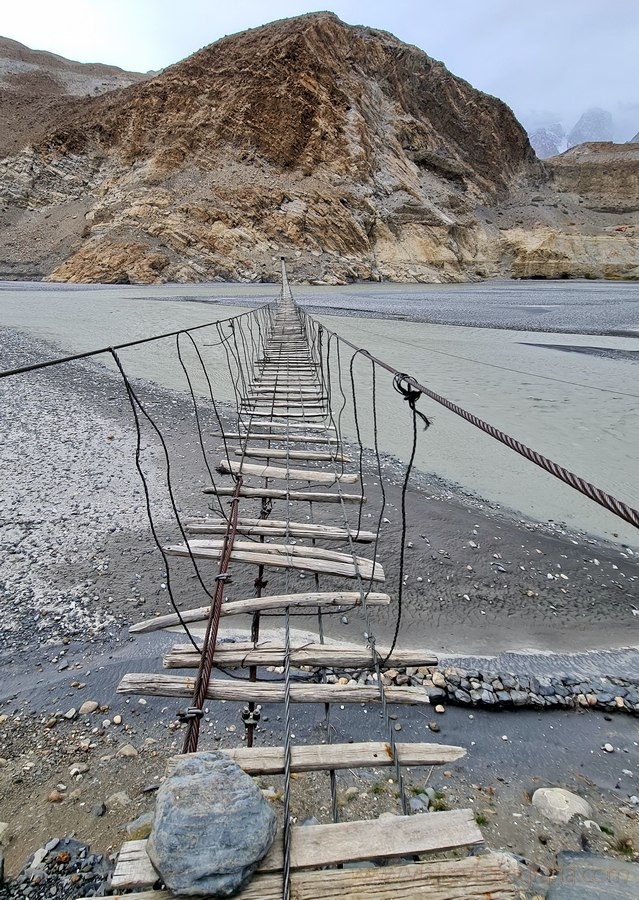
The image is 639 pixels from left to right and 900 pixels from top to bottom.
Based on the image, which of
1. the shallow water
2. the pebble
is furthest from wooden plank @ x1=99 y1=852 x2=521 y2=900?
the shallow water

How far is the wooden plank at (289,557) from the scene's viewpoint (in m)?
2.29

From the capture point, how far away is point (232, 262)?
26.5 metres

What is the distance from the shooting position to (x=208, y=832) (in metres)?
1.07

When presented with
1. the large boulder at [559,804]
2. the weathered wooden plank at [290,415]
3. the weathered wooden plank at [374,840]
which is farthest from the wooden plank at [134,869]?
the weathered wooden plank at [290,415]

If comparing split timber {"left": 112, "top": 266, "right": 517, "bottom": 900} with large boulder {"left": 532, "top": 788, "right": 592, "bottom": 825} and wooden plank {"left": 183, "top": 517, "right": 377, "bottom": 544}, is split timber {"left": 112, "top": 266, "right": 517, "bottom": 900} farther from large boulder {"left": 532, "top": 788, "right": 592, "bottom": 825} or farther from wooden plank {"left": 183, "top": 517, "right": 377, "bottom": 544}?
large boulder {"left": 532, "top": 788, "right": 592, "bottom": 825}

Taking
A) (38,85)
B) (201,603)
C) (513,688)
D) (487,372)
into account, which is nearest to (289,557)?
(201,603)

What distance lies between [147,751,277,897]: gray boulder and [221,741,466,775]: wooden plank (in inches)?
6.9

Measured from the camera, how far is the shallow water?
447 centimetres

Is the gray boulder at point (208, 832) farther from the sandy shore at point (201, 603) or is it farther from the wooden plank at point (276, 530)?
the wooden plank at point (276, 530)

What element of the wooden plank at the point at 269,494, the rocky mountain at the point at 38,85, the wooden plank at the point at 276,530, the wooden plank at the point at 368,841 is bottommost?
the wooden plank at the point at 368,841

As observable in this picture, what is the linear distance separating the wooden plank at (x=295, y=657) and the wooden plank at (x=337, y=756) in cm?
34

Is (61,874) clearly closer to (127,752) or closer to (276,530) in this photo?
(127,752)

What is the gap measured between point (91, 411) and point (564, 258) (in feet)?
123

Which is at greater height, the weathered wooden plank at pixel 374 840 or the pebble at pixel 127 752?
the weathered wooden plank at pixel 374 840
